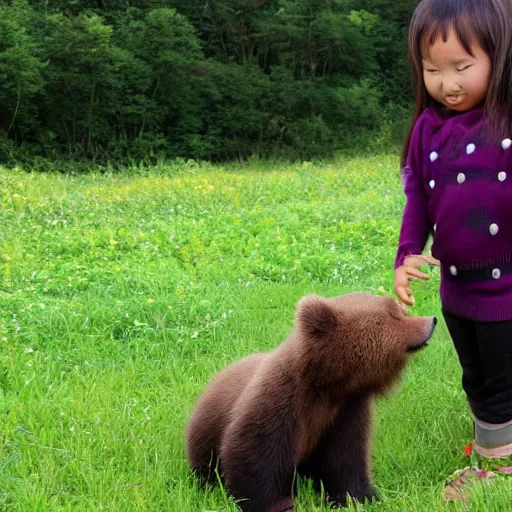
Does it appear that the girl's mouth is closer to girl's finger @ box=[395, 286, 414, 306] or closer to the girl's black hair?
the girl's black hair

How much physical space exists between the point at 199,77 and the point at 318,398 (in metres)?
20.7

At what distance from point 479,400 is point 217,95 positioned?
69.0 ft

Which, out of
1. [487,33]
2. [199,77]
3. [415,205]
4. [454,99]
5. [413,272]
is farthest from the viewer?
[199,77]

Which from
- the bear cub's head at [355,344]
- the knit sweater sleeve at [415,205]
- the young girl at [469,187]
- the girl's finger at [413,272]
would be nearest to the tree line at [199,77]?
the knit sweater sleeve at [415,205]

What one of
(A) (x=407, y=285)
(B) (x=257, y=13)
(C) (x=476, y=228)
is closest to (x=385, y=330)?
(A) (x=407, y=285)

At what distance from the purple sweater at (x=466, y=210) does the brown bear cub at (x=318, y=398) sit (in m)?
0.27

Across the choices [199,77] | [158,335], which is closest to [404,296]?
[158,335]

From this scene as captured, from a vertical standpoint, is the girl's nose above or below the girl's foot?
above

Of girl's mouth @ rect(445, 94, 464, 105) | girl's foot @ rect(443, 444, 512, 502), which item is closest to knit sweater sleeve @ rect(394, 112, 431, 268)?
girl's mouth @ rect(445, 94, 464, 105)

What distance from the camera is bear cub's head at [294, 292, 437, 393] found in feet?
8.82

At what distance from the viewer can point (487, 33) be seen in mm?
2590

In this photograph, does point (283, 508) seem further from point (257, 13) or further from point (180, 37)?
point (257, 13)

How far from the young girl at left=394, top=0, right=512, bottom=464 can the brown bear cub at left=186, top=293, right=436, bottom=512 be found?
0.28 meters

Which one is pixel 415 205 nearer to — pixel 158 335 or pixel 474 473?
pixel 474 473
